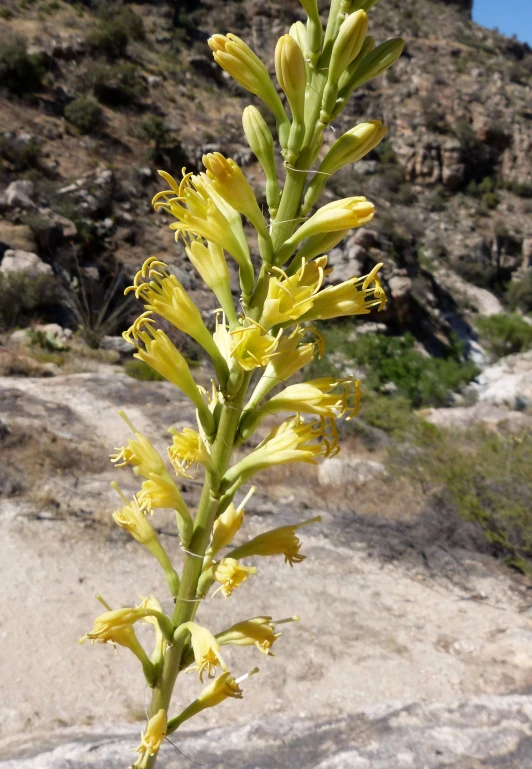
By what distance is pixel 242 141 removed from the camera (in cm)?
3234

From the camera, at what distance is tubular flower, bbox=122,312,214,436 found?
5.82ft

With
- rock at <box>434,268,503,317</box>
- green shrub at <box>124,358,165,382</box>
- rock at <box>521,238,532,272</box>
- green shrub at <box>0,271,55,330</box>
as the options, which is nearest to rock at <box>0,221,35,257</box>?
green shrub at <box>0,271,55,330</box>

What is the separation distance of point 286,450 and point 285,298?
0.49 m

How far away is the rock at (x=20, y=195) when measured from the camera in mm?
20391

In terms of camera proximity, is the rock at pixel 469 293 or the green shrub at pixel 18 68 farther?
the rock at pixel 469 293

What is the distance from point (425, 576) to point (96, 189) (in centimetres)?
2094

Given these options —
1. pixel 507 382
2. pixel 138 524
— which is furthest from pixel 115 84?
pixel 138 524

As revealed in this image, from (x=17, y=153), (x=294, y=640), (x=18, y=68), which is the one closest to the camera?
(x=294, y=640)

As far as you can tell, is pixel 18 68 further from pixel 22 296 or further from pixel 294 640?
pixel 294 640

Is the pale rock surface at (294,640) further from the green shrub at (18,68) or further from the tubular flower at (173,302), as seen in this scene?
the green shrub at (18,68)

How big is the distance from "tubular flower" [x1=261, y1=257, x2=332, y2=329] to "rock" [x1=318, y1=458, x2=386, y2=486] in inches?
379

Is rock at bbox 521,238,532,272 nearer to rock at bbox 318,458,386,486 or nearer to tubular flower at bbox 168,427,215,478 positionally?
rock at bbox 318,458,386,486

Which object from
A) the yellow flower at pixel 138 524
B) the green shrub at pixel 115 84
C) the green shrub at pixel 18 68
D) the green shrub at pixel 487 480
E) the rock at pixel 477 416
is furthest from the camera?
the green shrub at pixel 115 84

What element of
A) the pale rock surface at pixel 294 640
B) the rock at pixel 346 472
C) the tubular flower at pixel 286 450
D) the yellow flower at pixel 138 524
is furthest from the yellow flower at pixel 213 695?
the rock at pixel 346 472
